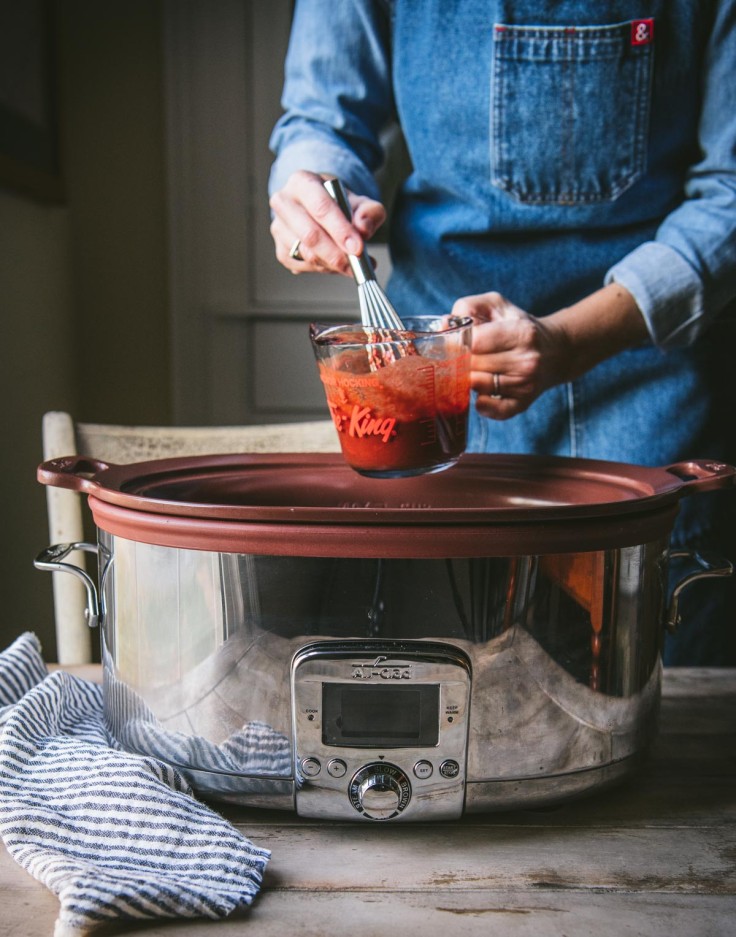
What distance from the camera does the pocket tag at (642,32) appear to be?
3.05ft

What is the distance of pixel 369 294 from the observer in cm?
74

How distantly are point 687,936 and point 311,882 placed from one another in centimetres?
20

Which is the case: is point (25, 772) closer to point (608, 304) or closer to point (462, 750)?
point (462, 750)

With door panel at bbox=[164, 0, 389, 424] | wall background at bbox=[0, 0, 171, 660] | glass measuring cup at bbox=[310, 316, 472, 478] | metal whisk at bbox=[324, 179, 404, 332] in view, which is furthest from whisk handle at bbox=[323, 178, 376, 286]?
door panel at bbox=[164, 0, 389, 424]

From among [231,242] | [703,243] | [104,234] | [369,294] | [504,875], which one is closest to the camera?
[504,875]

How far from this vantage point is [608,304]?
874mm

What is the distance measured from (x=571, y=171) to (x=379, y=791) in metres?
0.70

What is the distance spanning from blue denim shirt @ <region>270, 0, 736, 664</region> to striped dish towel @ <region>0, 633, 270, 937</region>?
24.3 inches

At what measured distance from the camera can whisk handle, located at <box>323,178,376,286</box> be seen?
2.48 ft

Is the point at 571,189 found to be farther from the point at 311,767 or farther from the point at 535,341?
the point at 311,767

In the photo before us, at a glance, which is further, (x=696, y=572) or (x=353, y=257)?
(x=353, y=257)

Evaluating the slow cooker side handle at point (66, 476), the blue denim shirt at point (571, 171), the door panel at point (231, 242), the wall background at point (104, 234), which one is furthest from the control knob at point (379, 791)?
the door panel at point (231, 242)

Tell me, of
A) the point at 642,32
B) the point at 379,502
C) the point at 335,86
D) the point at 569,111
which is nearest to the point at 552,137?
the point at 569,111

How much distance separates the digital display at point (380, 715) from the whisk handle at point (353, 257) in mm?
358
